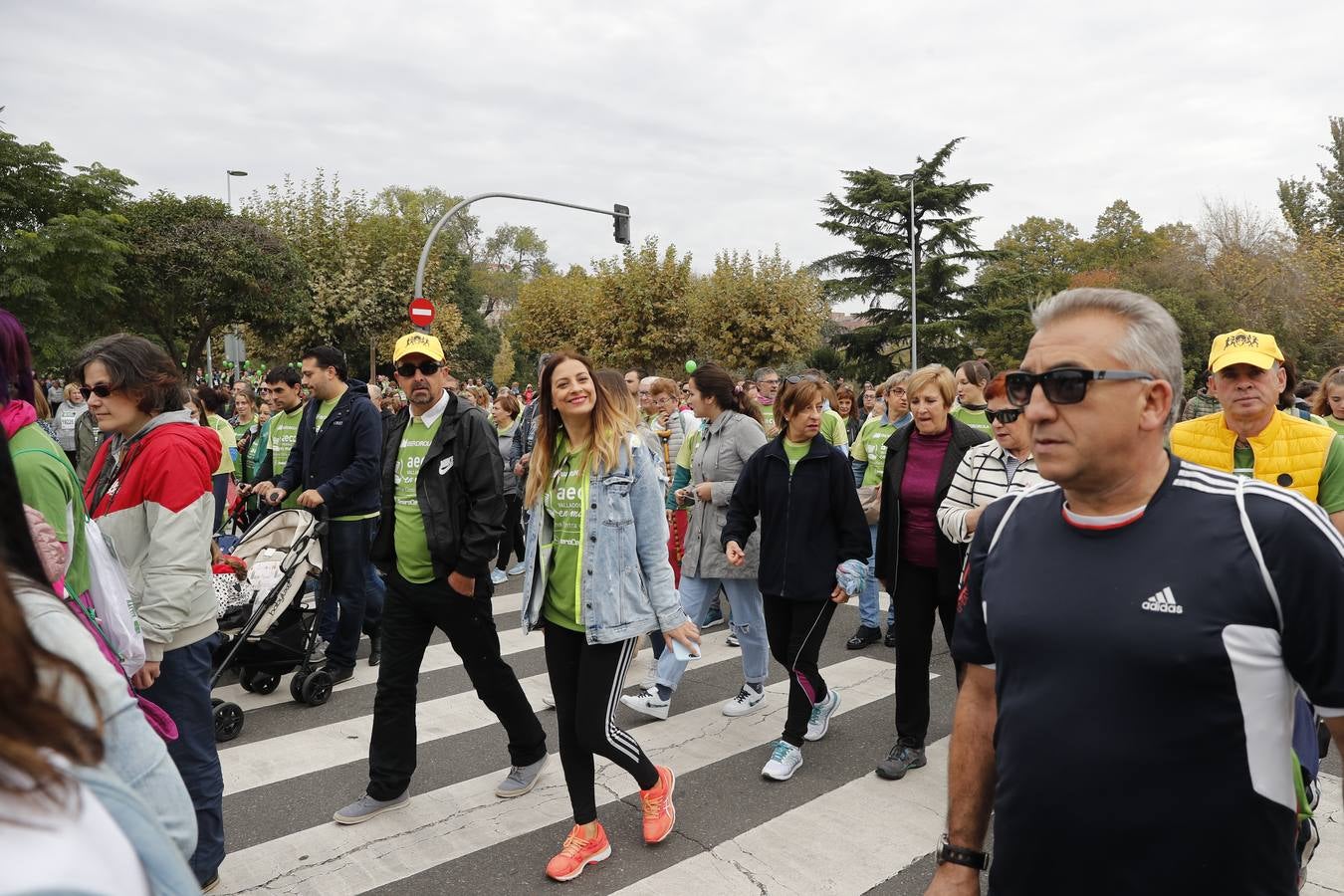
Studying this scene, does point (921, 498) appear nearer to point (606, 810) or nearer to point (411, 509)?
point (606, 810)

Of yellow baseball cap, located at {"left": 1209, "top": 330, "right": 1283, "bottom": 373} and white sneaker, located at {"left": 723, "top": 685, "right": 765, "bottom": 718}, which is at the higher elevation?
yellow baseball cap, located at {"left": 1209, "top": 330, "right": 1283, "bottom": 373}

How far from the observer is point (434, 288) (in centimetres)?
3212

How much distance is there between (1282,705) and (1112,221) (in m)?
66.2

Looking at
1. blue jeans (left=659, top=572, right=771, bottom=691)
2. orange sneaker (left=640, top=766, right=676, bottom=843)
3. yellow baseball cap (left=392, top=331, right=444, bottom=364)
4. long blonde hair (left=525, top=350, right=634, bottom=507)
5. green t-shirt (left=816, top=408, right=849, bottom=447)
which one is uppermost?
yellow baseball cap (left=392, top=331, right=444, bottom=364)

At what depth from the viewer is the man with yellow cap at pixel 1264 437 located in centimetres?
394

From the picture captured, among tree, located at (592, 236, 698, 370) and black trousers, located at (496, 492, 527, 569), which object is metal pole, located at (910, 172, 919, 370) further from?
black trousers, located at (496, 492, 527, 569)

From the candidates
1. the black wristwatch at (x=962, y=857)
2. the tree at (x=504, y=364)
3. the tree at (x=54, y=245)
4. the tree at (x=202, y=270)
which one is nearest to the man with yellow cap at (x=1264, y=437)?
the black wristwatch at (x=962, y=857)

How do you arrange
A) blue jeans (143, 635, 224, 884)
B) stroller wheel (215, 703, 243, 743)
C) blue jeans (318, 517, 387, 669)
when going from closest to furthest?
blue jeans (143, 635, 224, 884) → stroller wheel (215, 703, 243, 743) → blue jeans (318, 517, 387, 669)

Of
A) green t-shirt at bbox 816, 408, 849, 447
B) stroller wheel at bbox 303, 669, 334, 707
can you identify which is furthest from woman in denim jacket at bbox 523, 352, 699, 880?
green t-shirt at bbox 816, 408, 849, 447

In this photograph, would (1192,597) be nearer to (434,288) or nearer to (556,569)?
(556,569)

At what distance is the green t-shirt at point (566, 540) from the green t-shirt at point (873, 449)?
398 cm

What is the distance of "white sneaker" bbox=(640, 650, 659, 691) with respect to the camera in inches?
227

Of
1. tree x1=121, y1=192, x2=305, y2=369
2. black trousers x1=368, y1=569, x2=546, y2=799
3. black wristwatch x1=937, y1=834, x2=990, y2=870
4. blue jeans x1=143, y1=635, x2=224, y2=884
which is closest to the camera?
black wristwatch x1=937, y1=834, x2=990, y2=870

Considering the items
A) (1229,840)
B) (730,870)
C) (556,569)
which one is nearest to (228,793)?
(556,569)
